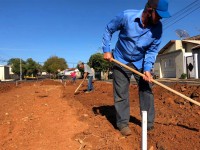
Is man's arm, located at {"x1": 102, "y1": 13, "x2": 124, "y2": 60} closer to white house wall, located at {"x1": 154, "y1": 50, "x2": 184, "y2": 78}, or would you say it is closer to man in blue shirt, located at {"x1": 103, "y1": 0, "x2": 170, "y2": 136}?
man in blue shirt, located at {"x1": 103, "y1": 0, "x2": 170, "y2": 136}

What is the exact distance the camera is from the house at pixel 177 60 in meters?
32.0

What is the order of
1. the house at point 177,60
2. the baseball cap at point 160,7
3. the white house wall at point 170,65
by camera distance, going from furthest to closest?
the white house wall at point 170,65, the house at point 177,60, the baseball cap at point 160,7

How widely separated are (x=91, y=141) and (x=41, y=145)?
0.73 meters

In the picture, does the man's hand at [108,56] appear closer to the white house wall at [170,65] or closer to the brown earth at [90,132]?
the brown earth at [90,132]

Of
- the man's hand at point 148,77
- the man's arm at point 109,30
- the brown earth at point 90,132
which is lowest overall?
the brown earth at point 90,132

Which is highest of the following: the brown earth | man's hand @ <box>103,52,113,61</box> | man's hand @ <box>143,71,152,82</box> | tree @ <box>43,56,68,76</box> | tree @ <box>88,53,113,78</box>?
tree @ <box>43,56,68,76</box>

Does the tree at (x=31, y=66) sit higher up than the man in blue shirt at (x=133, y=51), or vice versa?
the tree at (x=31, y=66)

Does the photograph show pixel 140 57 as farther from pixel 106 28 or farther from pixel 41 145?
pixel 41 145

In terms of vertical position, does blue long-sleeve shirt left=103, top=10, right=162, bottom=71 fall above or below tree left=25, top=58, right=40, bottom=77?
below

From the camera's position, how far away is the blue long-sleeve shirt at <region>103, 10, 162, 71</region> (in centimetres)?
450

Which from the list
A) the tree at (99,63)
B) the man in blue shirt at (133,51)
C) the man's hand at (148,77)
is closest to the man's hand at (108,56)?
the man in blue shirt at (133,51)

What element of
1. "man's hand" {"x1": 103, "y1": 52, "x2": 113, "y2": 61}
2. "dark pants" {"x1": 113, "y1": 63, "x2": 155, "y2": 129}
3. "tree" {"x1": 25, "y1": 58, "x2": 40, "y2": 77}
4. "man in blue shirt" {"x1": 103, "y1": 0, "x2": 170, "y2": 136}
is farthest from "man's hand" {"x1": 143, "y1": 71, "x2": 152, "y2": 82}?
"tree" {"x1": 25, "y1": 58, "x2": 40, "y2": 77}

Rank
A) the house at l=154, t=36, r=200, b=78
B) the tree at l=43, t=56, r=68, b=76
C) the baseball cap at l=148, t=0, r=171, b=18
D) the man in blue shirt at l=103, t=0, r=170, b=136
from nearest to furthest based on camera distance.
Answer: the baseball cap at l=148, t=0, r=171, b=18
the man in blue shirt at l=103, t=0, r=170, b=136
the house at l=154, t=36, r=200, b=78
the tree at l=43, t=56, r=68, b=76

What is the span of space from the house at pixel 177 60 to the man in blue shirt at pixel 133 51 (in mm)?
26262
